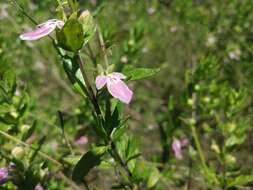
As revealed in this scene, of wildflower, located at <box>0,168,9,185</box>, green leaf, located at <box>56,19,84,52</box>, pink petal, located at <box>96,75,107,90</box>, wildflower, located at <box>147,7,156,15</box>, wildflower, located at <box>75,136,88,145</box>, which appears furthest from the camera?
wildflower, located at <box>147,7,156,15</box>

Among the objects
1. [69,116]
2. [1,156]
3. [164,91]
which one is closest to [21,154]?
[1,156]

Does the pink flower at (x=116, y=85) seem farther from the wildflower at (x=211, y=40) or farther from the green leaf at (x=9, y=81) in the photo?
the wildflower at (x=211, y=40)

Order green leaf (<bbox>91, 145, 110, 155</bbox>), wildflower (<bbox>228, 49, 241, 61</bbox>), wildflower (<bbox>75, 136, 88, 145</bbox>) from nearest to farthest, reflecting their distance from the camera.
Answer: green leaf (<bbox>91, 145, 110, 155</bbox>)
wildflower (<bbox>75, 136, 88, 145</bbox>)
wildflower (<bbox>228, 49, 241, 61</bbox>)

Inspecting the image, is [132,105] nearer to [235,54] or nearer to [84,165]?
[235,54]

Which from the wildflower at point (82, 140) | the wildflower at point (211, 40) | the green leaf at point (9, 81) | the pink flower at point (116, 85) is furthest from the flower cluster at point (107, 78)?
the wildflower at point (211, 40)

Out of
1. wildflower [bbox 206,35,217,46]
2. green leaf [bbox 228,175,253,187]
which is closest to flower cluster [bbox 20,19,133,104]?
green leaf [bbox 228,175,253,187]

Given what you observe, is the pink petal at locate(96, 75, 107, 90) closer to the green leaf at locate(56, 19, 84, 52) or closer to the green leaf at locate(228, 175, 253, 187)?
the green leaf at locate(56, 19, 84, 52)

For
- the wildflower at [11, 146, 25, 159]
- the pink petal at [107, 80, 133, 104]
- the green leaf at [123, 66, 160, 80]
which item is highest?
the pink petal at [107, 80, 133, 104]

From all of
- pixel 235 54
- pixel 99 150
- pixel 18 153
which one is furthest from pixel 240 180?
pixel 235 54
